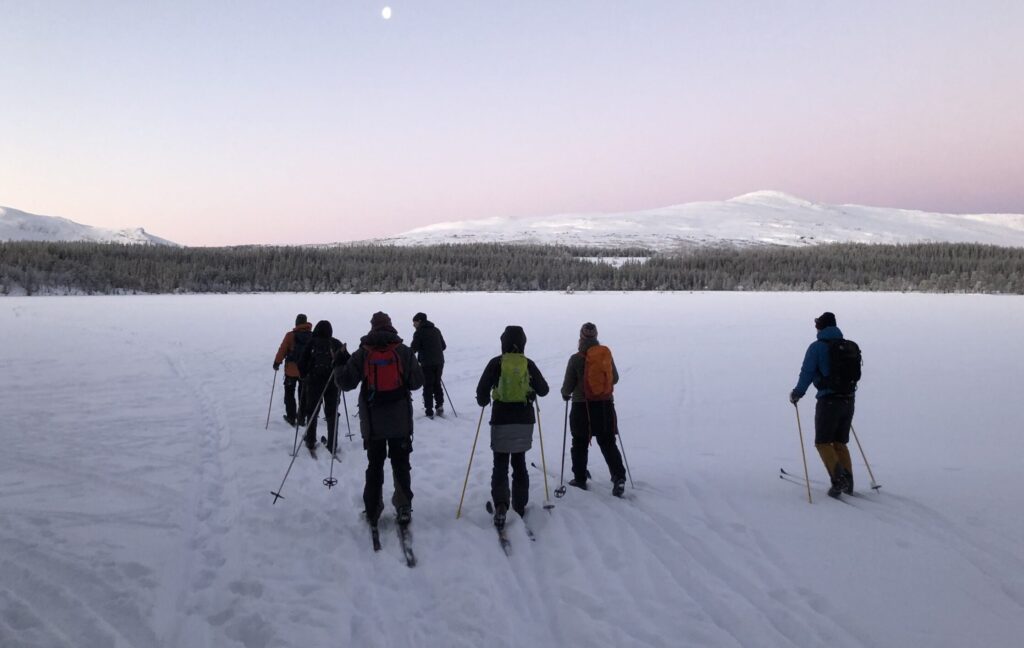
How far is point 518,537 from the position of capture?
5461 mm

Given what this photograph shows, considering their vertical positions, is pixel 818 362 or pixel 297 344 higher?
pixel 818 362

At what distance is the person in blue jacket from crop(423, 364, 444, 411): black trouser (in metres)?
5.83

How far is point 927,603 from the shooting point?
4309 mm

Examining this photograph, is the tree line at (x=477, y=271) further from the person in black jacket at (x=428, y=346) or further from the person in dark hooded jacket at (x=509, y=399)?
the person in dark hooded jacket at (x=509, y=399)

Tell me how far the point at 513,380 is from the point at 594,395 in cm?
125

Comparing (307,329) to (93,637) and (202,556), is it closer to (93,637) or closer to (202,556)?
(202,556)

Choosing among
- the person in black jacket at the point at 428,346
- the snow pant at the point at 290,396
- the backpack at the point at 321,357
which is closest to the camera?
the backpack at the point at 321,357

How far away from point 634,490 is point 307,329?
5.45 m

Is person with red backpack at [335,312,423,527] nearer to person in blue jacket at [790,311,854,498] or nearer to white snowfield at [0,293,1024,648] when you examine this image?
white snowfield at [0,293,1024,648]

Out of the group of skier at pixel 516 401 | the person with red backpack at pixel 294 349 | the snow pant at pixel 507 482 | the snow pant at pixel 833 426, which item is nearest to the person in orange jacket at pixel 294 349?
the person with red backpack at pixel 294 349

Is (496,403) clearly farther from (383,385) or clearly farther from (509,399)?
(383,385)

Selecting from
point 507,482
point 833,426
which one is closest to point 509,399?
point 507,482

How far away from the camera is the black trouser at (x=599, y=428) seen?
6289 mm

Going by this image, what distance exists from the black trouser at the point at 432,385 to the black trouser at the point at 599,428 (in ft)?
12.9
